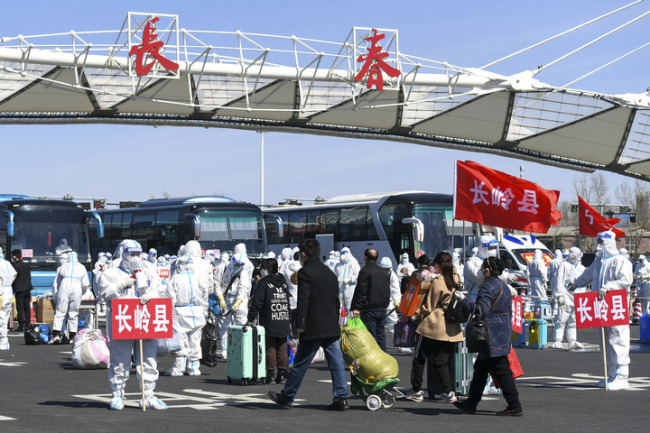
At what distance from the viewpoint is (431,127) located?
35.9 m

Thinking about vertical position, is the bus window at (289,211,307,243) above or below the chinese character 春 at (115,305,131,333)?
above

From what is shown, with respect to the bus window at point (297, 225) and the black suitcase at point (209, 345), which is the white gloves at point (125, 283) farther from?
the bus window at point (297, 225)

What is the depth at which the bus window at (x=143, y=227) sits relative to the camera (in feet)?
117

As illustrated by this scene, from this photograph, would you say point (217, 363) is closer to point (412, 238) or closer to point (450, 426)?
point (450, 426)

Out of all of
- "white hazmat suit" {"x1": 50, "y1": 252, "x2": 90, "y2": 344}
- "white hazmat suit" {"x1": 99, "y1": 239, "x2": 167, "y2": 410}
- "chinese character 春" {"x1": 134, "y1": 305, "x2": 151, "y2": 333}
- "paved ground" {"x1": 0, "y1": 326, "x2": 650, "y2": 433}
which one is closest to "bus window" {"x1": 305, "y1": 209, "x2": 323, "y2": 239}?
"white hazmat suit" {"x1": 50, "y1": 252, "x2": 90, "y2": 344}

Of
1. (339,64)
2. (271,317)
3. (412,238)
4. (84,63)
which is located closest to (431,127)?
(412,238)

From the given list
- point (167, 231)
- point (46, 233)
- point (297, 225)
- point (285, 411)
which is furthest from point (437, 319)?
point (297, 225)

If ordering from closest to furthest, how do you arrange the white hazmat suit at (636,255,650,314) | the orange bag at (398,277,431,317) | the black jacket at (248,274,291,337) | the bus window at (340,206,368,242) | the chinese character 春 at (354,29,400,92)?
the orange bag at (398,277,431,317), the black jacket at (248,274,291,337), the white hazmat suit at (636,255,650,314), the chinese character 春 at (354,29,400,92), the bus window at (340,206,368,242)

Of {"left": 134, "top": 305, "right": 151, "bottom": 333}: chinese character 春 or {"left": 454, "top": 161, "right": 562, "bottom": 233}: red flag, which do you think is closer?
{"left": 134, "top": 305, "right": 151, "bottom": 333}: chinese character 春

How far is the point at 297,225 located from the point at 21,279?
16.6 m

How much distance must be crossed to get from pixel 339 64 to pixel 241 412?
19.9m

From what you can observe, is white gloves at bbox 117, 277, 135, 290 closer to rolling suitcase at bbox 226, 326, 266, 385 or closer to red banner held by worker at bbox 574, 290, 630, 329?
rolling suitcase at bbox 226, 326, 266, 385

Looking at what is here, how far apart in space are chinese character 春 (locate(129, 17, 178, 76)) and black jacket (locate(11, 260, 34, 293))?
617cm

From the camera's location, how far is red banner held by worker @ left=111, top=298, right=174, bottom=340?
10.5 m
